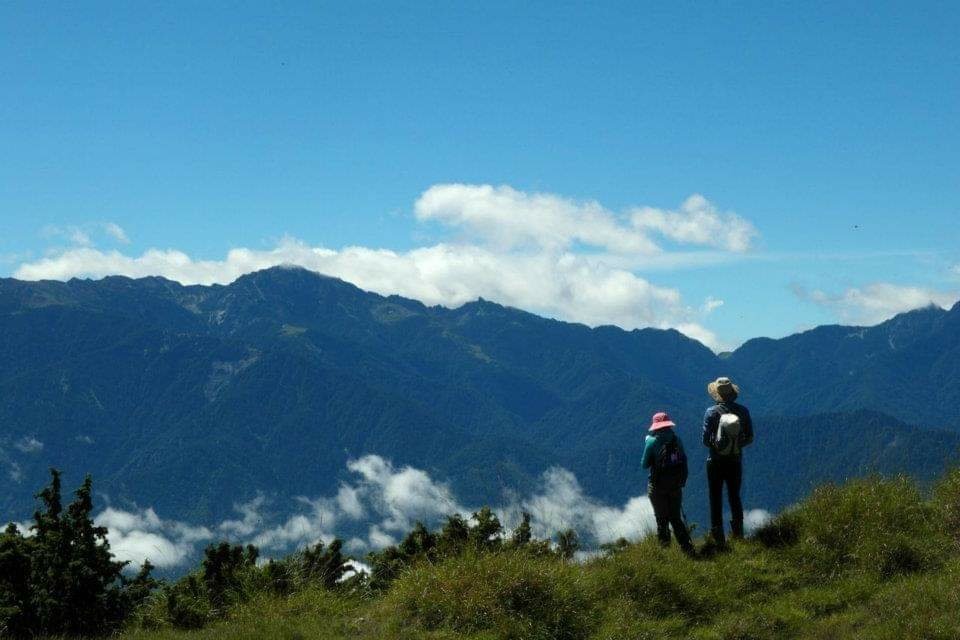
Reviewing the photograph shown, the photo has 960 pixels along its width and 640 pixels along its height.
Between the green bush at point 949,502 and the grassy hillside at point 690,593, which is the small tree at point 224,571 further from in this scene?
the green bush at point 949,502

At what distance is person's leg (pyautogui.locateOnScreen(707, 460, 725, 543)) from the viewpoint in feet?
45.1

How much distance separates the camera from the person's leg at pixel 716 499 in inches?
541

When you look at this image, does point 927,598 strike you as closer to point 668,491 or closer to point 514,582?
point 668,491

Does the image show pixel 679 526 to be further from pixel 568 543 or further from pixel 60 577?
pixel 60 577

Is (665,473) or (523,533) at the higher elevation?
(665,473)

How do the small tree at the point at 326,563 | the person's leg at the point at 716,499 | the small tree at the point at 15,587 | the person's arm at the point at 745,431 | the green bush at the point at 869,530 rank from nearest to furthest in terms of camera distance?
1. the small tree at the point at 15,587
2. the green bush at the point at 869,530
3. the small tree at the point at 326,563
4. the person's arm at the point at 745,431
5. the person's leg at the point at 716,499

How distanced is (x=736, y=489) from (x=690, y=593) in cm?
272

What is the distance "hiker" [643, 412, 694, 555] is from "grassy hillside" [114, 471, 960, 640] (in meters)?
0.58

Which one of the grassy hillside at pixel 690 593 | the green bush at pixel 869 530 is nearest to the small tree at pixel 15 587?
the grassy hillside at pixel 690 593

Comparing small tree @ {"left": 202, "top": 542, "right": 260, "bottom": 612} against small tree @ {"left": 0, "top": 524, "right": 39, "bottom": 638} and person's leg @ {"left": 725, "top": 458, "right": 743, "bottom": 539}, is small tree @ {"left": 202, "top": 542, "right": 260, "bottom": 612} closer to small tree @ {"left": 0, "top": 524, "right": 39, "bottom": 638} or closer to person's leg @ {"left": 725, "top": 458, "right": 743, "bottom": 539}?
small tree @ {"left": 0, "top": 524, "right": 39, "bottom": 638}

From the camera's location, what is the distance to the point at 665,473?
13531 millimetres

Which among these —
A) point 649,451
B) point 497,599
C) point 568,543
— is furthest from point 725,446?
point 497,599

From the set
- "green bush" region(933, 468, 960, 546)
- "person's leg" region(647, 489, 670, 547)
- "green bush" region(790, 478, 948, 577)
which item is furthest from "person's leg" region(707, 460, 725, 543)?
"green bush" region(933, 468, 960, 546)

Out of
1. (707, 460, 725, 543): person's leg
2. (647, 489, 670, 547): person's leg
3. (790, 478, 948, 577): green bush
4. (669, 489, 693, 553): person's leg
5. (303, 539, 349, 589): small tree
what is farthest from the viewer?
(707, 460, 725, 543): person's leg
